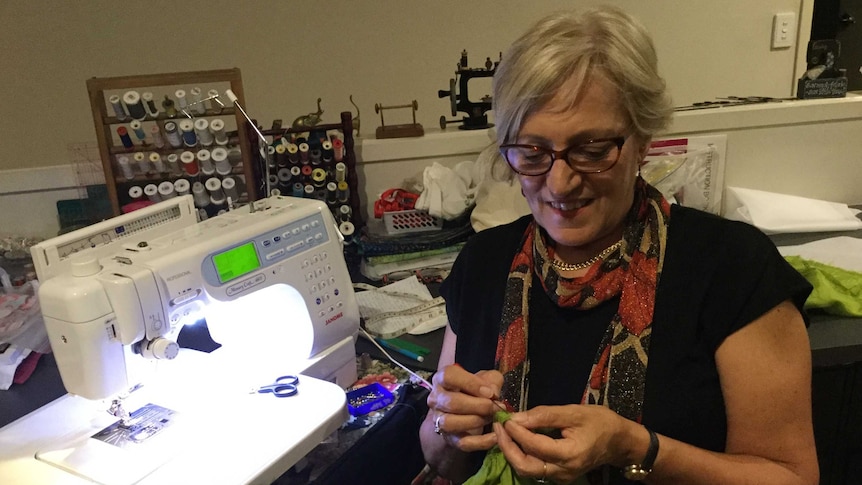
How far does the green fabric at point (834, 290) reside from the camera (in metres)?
1.35

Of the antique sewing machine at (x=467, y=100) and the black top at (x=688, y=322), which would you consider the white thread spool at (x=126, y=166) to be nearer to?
the antique sewing machine at (x=467, y=100)

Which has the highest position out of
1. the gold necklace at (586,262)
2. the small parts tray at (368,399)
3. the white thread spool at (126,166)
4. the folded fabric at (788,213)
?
the white thread spool at (126,166)

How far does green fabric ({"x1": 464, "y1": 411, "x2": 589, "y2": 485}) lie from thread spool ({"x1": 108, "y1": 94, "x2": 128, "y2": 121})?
1238mm

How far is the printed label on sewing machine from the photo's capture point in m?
0.92

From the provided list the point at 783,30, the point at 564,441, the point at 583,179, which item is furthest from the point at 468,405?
the point at 783,30

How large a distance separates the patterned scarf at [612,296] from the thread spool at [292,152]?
82 cm

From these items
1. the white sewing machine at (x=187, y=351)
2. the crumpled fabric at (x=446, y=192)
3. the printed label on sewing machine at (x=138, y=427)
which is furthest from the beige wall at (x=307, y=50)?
the printed label on sewing machine at (x=138, y=427)

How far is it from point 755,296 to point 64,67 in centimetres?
266

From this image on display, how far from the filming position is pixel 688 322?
0.94 m

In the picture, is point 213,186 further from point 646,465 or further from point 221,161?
point 646,465

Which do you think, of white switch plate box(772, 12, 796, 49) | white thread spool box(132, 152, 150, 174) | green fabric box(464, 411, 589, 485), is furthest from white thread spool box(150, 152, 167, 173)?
white switch plate box(772, 12, 796, 49)

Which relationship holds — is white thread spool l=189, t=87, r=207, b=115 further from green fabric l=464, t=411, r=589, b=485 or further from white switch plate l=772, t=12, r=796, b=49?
white switch plate l=772, t=12, r=796, b=49

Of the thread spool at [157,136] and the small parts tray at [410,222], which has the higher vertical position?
the thread spool at [157,136]

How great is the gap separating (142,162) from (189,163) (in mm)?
125
